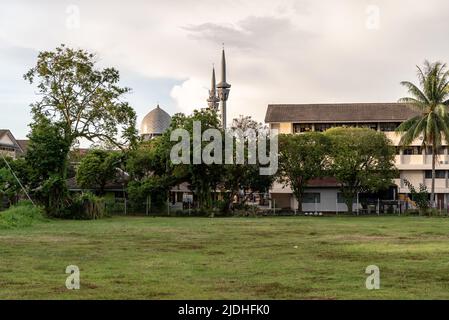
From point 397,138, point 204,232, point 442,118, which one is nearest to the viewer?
point 204,232

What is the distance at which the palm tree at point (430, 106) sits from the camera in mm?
50969

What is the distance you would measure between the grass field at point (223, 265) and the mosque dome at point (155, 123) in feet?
240

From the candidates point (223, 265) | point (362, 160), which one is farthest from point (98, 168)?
point (223, 265)

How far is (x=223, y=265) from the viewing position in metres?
17.1

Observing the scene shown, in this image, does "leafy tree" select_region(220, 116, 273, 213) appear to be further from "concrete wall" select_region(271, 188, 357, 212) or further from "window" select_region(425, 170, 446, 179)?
"window" select_region(425, 170, 446, 179)

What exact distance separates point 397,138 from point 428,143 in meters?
13.2

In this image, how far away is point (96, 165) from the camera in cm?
5638

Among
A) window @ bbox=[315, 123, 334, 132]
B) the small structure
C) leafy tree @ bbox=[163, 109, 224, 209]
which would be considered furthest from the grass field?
the small structure

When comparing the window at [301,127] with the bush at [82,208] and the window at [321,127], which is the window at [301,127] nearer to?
the window at [321,127]

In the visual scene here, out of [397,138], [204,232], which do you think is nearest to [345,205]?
[397,138]

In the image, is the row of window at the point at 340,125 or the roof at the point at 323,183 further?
the row of window at the point at 340,125

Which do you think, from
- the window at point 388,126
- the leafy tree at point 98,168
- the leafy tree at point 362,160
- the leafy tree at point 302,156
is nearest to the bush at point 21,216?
the leafy tree at point 98,168

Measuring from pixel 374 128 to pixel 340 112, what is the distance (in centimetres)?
379

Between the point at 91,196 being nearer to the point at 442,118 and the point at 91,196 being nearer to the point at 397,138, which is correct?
the point at 442,118
